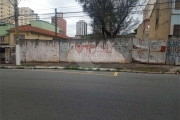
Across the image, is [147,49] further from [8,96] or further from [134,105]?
[8,96]

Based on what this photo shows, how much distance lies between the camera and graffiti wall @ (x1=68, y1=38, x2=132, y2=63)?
1172 cm

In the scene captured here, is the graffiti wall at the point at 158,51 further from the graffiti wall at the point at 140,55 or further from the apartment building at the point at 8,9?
the apartment building at the point at 8,9

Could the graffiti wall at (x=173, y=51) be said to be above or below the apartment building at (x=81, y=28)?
below

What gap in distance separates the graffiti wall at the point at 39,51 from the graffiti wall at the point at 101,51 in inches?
59.7

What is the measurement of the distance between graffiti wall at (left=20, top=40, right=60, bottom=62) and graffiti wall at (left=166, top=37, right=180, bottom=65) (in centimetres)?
944

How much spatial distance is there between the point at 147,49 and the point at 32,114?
1020 centimetres

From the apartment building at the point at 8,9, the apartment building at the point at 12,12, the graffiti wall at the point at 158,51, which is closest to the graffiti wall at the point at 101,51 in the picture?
the graffiti wall at the point at 158,51

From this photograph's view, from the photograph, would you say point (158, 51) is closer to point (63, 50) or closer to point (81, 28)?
point (63, 50)

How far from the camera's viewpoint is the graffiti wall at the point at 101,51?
11719 mm

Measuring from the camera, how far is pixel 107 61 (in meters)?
12.2

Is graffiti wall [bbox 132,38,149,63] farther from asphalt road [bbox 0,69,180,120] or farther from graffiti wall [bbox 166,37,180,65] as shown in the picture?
asphalt road [bbox 0,69,180,120]

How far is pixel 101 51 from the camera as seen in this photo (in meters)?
12.2

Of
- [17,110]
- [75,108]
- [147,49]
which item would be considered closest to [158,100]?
[75,108]

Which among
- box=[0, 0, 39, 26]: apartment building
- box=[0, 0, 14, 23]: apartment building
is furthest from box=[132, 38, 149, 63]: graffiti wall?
box=[0, 0, 14, 23]: apartment building
